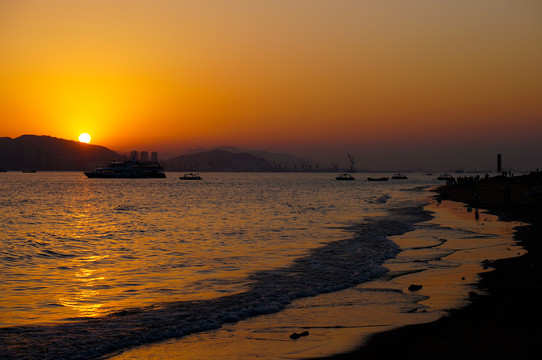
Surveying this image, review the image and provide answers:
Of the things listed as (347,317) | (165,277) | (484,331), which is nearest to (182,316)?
(347,317)

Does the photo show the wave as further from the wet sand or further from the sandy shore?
the sandy shore

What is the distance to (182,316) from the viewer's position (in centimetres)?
1344

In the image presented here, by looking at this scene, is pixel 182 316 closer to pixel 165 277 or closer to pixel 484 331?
pixel 165 277

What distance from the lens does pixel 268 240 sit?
103ft

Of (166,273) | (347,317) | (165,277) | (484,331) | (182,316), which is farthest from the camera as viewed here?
(166,273)

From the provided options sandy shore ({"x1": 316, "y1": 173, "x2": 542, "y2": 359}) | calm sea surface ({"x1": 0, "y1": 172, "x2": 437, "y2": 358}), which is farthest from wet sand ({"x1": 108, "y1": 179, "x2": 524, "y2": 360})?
calm sea surface ({"x1": 0, "y1": 172, "x2": 437, "y2": 358})

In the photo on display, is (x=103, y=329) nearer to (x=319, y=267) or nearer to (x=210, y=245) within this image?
(x=319, y=267)

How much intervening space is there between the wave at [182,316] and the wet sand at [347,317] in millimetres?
528

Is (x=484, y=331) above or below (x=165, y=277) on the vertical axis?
above

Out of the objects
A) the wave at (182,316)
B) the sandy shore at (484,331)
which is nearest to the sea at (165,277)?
the wave at (182,316)

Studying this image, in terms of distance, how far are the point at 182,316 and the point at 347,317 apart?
406 cm

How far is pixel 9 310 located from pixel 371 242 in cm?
1916

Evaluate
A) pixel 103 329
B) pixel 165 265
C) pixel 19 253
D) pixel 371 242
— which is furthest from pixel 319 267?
pixel 19 253

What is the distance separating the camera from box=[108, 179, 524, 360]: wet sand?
34.0 ft
